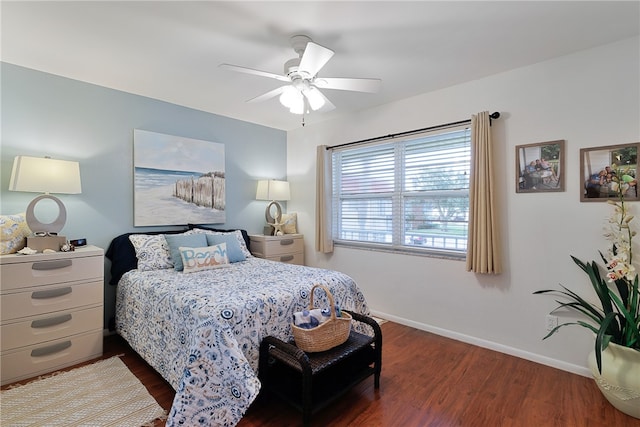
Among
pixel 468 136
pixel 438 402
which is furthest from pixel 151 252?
pixel 468 136

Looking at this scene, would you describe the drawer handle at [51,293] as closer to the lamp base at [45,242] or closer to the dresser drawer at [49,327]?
the dresser drawer at [49,327]

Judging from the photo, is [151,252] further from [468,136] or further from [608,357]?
[608,357]

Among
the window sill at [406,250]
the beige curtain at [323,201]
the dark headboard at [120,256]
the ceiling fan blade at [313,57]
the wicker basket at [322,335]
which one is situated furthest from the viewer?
the beige curtain at [323,201]

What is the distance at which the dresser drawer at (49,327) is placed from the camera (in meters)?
2.11

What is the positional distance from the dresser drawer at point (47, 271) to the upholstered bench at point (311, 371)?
65.6 inches

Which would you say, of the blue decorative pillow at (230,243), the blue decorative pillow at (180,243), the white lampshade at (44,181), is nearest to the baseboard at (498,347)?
the blue decorative pillow at (230,243)

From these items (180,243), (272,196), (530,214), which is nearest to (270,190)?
(272,196)

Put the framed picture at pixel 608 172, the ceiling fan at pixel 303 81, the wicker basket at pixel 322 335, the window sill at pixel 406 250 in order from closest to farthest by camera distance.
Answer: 1. the wicker basket at pixel 322 335
2. the ceiling fan at pixel 303 81
3. the framed picture at pixel 608 172
4. the window sill at pixel 406 250

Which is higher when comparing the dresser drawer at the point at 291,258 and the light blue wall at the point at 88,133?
the light blue wall at the point at 88,133

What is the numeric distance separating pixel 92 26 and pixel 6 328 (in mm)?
2136

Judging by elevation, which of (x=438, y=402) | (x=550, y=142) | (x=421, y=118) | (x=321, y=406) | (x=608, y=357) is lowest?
(x=438, y=402)

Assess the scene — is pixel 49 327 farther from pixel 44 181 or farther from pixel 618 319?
A: pixel 618 319

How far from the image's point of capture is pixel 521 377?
7.36ft

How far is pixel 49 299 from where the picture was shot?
2254mm
